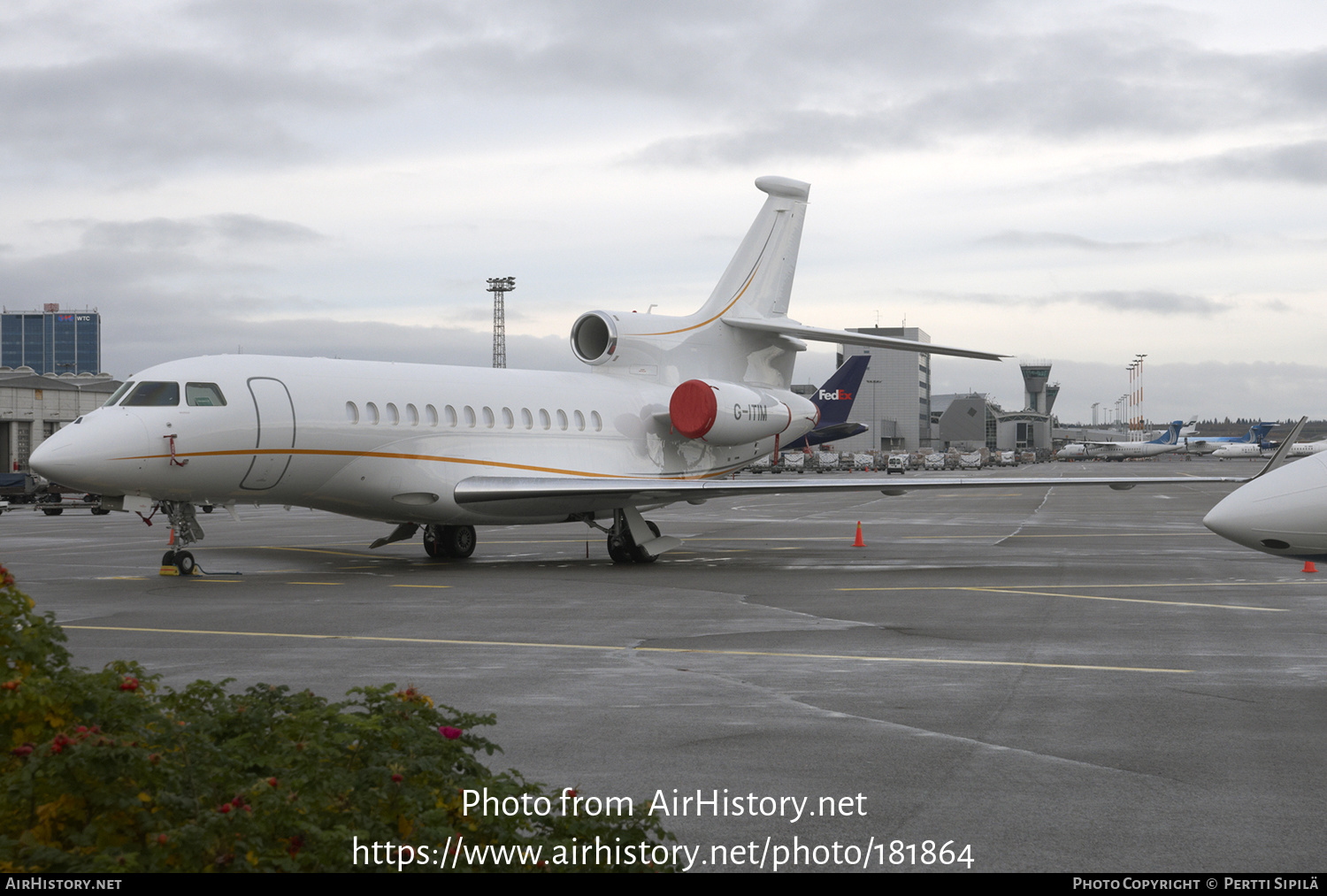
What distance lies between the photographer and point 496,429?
20969 mm

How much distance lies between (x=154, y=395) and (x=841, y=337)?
13507 mm

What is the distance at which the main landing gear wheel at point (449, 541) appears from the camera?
22219mm

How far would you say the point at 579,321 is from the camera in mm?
25094

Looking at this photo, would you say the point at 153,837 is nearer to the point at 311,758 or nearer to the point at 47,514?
the point at 311,758

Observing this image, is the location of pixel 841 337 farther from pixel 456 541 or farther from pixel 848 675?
pixel 848 675

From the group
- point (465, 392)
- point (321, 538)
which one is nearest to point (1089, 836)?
point (465, 392)

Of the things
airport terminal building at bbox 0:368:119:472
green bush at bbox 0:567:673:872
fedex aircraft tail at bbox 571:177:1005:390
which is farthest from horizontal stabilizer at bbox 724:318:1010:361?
airport terminal building at bbox 0:368:119:472

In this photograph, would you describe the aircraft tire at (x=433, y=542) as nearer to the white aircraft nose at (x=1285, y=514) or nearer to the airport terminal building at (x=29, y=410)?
the white aircraft nose at (x=1285, y=514)

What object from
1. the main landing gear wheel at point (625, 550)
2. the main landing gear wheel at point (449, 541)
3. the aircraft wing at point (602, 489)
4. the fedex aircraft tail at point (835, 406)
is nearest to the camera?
the aircraft wing at point (602, 489)

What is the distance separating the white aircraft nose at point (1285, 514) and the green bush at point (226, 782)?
6.62 metres

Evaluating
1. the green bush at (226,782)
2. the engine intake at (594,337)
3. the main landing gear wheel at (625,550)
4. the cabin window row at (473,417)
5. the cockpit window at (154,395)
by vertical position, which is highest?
the engine intake at (594,337)

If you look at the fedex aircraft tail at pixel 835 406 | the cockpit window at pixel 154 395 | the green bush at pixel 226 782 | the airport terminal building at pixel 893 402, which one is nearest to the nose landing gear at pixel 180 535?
the cockpit window at pixel 154 395

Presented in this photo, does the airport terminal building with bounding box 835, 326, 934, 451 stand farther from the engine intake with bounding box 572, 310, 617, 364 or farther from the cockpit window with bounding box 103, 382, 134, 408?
the cockpit window with bounding box 103, 382, 134, 408

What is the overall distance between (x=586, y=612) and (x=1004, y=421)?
193m
